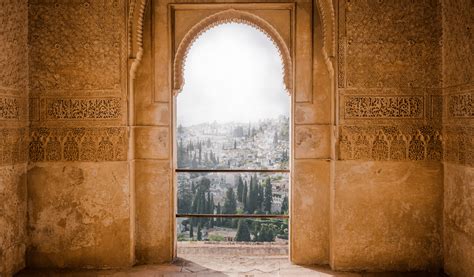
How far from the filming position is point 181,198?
5.07 metres

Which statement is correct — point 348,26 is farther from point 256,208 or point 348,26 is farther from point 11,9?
point 11,9

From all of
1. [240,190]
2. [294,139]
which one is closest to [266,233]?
[240,190]

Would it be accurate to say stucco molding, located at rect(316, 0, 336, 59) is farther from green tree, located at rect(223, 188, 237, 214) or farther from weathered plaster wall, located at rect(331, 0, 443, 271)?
green tree, located at rect(223, 188, 237, 214)

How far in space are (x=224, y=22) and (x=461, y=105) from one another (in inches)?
101

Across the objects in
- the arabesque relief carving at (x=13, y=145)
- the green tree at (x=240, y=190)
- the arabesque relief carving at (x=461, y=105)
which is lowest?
the green tree at (x=240, y=190)

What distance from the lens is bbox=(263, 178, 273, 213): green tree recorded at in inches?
197

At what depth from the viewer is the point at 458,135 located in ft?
12.2

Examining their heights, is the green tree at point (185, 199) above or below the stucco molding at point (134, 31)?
below

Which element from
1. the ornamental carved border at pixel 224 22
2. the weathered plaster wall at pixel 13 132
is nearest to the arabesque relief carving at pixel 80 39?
the weathered plaster wall at pixel 13 132

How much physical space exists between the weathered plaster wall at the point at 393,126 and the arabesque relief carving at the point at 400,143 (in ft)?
0.03

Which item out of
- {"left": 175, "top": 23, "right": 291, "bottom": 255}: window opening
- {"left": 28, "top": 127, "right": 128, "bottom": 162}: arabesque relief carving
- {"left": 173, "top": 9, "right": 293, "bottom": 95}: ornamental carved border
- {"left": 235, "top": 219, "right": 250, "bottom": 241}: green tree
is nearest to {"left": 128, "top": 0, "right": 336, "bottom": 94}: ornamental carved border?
{"left": 173, "top": 9, "right": 293, "bottom": 95}: ornamental carved border

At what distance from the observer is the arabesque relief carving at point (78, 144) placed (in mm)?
4141

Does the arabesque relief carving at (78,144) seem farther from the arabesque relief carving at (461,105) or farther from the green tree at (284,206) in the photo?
the arabesque relief carving at (461,105)

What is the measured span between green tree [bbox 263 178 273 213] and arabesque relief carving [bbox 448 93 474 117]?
7.33 feet
